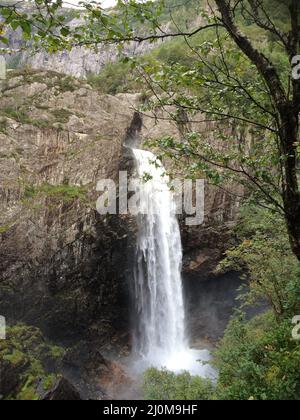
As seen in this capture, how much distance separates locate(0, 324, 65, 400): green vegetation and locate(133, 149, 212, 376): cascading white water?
546cm

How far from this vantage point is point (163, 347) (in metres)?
21.8

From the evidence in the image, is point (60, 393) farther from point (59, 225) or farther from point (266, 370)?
point (59, 225)

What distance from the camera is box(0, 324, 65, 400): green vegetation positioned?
13.2 m

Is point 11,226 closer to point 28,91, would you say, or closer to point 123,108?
point 28,91

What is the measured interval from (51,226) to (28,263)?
7.32 feet

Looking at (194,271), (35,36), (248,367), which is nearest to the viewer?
(35,36)

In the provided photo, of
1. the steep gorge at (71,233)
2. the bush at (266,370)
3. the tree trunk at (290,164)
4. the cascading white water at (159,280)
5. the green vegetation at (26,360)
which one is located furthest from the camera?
the cascading white water at (159,280)

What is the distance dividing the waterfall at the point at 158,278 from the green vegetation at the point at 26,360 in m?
5.40

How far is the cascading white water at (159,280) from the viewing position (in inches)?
864

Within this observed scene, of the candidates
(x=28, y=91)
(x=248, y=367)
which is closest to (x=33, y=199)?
(x=28, y=91)

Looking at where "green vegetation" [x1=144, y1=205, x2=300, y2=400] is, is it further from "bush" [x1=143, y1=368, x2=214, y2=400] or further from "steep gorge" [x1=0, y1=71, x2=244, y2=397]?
"steep gorge" [x1=0, y1=71, x2=244, y2=397]

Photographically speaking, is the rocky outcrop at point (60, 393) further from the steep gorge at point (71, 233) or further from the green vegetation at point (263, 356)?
the steep gorge at point (71, 233)

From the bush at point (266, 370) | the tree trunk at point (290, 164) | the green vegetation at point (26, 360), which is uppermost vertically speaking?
the tree trunk at point (290, 164)

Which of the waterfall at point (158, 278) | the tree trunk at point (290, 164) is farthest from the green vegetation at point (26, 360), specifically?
the tree trunk at point (290, 164)
